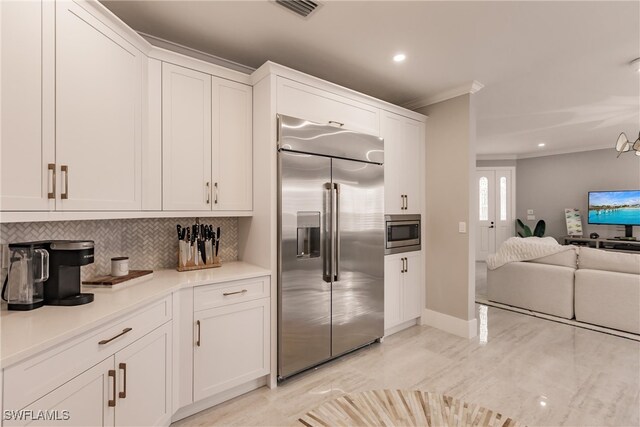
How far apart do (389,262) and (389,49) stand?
2.02 meters

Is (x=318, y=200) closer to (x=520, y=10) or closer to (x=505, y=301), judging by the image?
(x=520, y=10)

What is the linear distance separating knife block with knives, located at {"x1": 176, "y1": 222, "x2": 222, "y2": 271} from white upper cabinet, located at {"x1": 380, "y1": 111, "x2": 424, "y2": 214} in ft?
5.77

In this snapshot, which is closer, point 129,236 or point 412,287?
point 129,236

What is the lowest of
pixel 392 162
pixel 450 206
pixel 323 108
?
pixel 450 206

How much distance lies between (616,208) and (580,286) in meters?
4.20

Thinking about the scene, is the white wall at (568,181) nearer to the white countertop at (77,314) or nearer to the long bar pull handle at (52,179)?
the white countertop at (77,314)

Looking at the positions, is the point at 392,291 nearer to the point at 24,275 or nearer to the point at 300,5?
the point at 300,5

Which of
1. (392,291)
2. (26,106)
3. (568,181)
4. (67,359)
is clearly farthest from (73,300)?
(568,181)

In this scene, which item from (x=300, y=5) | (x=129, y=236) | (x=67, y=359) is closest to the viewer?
(x=67, y=359)

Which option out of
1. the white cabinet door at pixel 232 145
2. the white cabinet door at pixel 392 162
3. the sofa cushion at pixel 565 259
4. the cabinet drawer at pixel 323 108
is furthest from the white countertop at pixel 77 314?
the sofa cushion at pixel 565 259

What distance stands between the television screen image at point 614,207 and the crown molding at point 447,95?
5.46 meters

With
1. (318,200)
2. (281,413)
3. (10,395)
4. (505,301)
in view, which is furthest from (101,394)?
(505,301)

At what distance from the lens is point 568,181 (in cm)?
721

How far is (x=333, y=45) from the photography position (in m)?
2.56
